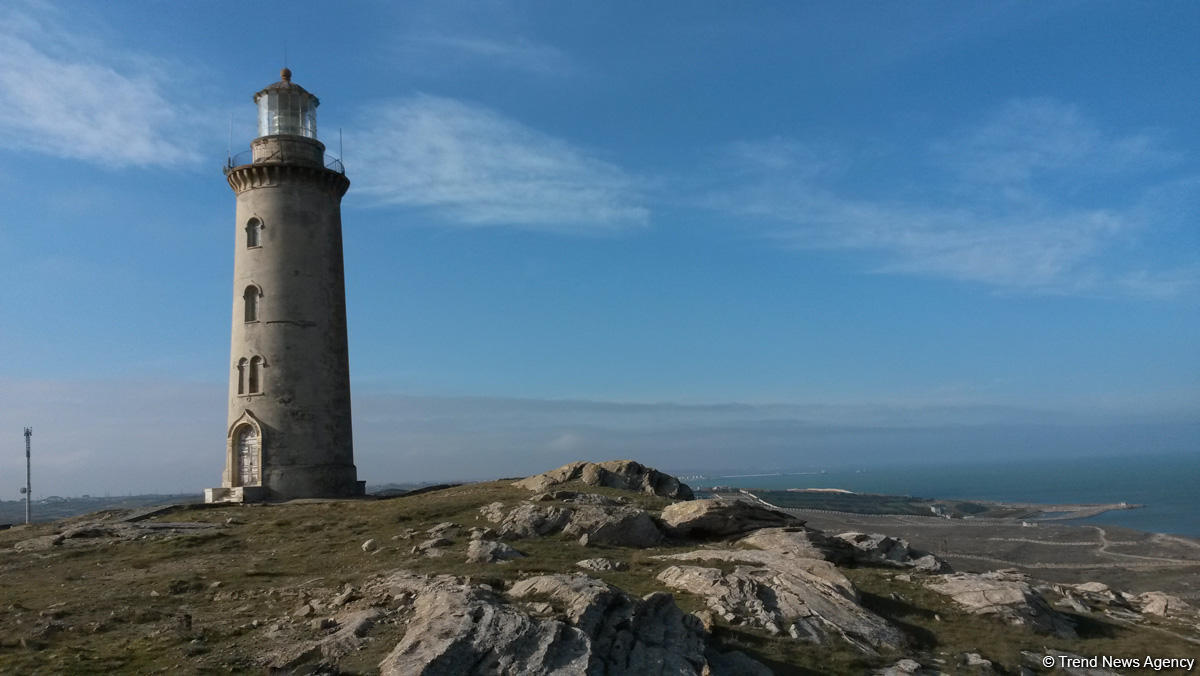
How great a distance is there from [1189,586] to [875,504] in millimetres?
84329

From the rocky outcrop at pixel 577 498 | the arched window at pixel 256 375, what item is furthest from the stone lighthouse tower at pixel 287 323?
the rocky outcrop at pixel 577 498

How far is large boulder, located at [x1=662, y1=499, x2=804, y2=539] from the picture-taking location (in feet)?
81.4

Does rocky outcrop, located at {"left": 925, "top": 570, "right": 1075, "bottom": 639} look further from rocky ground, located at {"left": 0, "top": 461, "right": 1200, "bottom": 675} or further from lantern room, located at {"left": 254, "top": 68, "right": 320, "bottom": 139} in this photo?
lantern room, located at {"left": 254, "top": 68, "right": 320, "bottom": 139}

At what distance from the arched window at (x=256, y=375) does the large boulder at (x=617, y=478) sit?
12871 mm

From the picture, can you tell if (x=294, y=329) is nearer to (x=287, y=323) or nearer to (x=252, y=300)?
(x=287, y=323)

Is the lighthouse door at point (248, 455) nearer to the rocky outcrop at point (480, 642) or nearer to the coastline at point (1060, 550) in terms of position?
the rocky outcrop at point (480, 642)

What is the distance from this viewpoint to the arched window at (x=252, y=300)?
3647 cm

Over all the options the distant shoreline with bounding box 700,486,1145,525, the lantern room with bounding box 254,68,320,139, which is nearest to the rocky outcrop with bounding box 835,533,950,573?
the lantern room with bounding box 254,68,320,139

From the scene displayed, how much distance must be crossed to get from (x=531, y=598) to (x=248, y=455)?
24688 millimetres

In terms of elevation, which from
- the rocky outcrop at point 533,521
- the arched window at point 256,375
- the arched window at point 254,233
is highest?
the arched window at point 254,233

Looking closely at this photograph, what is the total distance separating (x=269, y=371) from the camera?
35812 millimetres

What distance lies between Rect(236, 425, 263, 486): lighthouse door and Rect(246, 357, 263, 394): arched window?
5.39 ft

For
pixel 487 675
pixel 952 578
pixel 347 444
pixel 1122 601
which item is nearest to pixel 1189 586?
pixel 1122 601

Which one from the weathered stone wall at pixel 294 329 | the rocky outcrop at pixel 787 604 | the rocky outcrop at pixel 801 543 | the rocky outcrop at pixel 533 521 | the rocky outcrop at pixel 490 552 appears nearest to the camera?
the rocky outcrop at pixel 787 604
